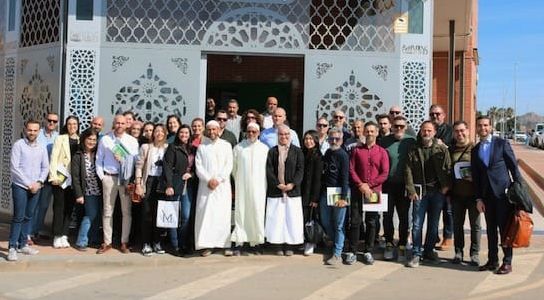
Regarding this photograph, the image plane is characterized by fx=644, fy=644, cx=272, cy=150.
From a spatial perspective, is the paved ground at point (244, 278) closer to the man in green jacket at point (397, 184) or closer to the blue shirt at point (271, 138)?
the man in green jacket at point (397, 184)

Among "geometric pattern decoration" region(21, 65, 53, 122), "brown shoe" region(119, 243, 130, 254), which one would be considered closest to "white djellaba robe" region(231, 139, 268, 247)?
"brown shoe" region(119, 243, 130, 254)

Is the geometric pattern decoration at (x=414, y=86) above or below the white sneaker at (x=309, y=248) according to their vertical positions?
above

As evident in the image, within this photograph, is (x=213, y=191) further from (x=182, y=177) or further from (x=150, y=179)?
(x=150, y=179)

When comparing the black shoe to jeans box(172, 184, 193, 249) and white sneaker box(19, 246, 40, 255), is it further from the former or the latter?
white sneaker box(19, 246, 40, 255)

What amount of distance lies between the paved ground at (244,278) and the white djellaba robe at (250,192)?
0.34m

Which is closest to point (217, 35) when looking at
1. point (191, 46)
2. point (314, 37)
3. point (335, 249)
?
point (191, 46)

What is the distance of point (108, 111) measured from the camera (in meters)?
9.90

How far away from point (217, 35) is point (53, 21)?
2.66 meters

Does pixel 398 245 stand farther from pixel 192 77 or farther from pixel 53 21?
pixel 53 21

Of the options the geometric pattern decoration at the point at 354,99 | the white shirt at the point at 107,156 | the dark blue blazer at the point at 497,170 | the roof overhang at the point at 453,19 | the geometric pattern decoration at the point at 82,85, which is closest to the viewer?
the dark blue blazer at the point at 497,170

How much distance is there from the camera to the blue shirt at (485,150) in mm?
7809

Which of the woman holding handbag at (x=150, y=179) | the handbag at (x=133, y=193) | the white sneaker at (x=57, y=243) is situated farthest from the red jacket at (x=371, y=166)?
the white sneaker at (x=57, y=243)

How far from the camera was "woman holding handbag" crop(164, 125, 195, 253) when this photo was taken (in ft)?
27.1

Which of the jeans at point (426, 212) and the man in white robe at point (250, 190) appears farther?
the man in white robe at point (250, 190)
